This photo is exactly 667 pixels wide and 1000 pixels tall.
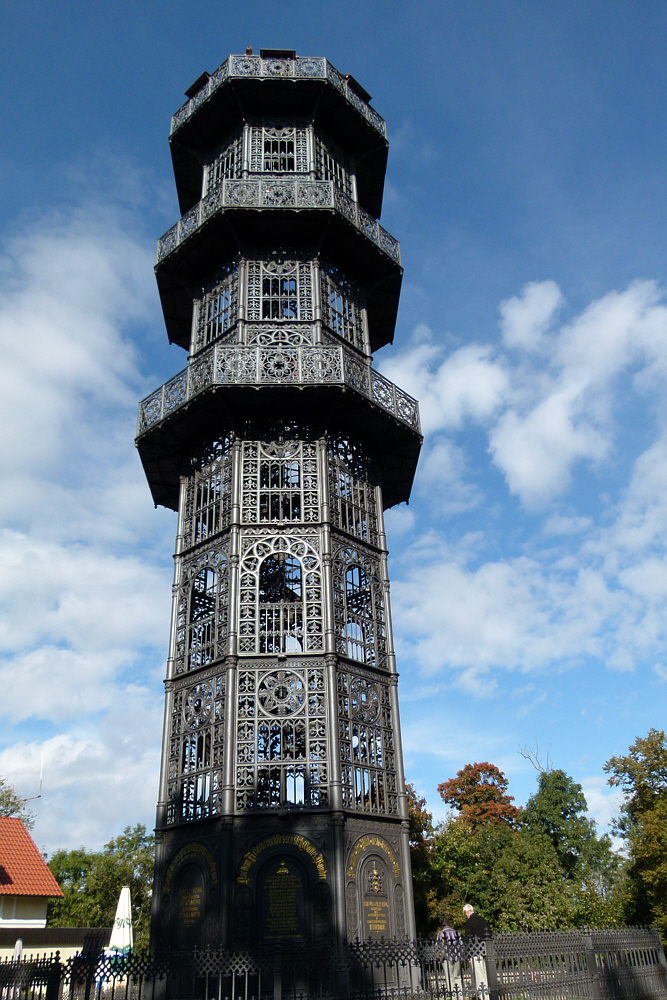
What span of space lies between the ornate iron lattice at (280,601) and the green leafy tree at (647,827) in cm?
1595

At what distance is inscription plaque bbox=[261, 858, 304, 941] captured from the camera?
562 inches

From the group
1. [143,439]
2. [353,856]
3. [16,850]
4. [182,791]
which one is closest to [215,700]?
[182,791]

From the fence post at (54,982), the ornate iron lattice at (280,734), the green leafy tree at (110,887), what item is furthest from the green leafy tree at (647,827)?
the green leafy tree at (110,887)

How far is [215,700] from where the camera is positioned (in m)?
16.4

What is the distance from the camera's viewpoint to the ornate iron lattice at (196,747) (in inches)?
620

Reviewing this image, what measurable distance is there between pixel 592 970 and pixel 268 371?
13.9 metres

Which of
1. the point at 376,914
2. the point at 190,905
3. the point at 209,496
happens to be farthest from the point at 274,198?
the point at 376,914

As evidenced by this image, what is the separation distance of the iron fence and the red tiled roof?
1806 centimetres

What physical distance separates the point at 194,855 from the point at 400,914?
14.1 ft

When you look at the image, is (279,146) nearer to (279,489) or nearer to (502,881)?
(279,489)

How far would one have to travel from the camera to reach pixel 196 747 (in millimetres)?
16516

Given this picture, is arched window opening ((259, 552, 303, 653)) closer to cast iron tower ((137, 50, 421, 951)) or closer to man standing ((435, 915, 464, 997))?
cast iron tower ((137, 50, 421, 951))

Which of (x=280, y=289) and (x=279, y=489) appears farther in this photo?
(x=280, y=289)

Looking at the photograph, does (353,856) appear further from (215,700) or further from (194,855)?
(215,700)
